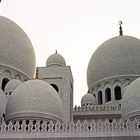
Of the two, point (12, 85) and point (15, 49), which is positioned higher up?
point (15, 49)

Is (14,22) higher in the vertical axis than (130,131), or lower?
higher

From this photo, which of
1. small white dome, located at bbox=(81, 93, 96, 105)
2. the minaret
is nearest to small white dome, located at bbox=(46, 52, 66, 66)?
the minaret

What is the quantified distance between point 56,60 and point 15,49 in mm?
2018

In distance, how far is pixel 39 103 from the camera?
1076 cm

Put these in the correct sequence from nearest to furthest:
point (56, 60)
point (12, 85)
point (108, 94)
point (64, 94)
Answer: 1. point (12, 85)
2. point (64, 94)
3. point (56, 60)
4. point (108, 94)

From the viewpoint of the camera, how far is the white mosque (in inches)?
379

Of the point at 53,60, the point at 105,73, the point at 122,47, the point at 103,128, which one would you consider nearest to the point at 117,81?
the point at 105,73

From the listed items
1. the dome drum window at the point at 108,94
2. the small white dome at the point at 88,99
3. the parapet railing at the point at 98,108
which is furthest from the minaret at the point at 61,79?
the dome drum window at the point at 108,94

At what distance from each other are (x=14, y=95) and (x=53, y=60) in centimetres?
494

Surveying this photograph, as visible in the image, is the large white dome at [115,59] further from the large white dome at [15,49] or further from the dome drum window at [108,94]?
the large white dome at [15,49]

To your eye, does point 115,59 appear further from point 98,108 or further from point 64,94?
point 64,94

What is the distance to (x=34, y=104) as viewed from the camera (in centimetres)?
1067

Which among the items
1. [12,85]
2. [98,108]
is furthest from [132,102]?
[12,85]

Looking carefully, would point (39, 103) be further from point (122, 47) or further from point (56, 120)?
point (122, 47)
